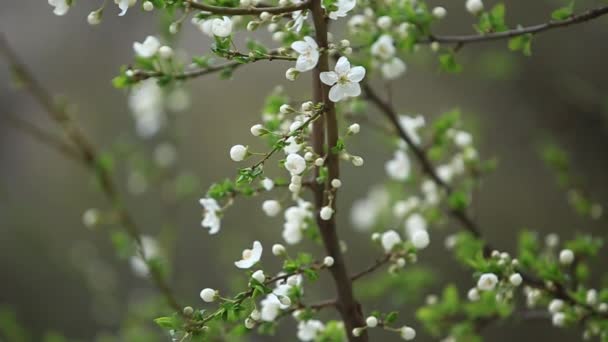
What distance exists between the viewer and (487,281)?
33.2 inches

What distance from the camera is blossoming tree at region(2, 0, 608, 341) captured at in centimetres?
75

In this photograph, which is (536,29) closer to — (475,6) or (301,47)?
(475,6)

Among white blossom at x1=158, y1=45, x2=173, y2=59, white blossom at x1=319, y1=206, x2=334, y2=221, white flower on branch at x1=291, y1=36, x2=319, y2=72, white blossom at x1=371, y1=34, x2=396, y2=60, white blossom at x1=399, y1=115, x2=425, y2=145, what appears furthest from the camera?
white blossom at x1=399, y1=115, x2=425, y2=145

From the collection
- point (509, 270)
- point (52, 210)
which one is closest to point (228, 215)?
point (52, 210)

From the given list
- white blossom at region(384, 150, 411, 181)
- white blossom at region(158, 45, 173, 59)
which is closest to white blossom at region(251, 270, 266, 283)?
white blossom at region(158, 45, 173, 59)

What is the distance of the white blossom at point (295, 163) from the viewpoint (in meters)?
0.71

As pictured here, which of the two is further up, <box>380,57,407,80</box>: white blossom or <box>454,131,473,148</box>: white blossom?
<box>380,57,407,80</box>: white blossom

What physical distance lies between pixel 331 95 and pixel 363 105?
503mm

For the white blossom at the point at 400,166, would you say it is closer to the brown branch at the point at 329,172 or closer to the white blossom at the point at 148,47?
the brown branch at the point at 329,172

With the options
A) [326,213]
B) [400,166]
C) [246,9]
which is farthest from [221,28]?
[400,166]

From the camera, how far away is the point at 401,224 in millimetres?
1490

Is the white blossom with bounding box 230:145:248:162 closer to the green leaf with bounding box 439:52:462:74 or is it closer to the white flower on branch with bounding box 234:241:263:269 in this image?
the white flower on branch with bounding box 234:241:263:269

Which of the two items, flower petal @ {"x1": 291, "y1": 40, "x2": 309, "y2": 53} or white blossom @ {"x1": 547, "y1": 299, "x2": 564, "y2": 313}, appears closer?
flower petal @ {"x1": 291, "y1": 40, "x2": 309, "y2": 53}

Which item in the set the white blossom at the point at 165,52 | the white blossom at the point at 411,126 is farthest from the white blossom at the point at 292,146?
the white blossom at the point at 411,126
